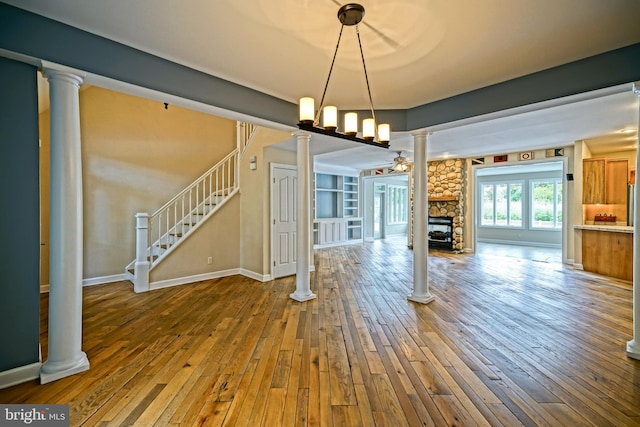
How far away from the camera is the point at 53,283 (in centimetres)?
228

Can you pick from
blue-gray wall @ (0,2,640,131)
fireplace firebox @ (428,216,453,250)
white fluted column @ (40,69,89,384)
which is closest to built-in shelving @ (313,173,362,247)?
fireplace firebox @ (428,216,453,250)

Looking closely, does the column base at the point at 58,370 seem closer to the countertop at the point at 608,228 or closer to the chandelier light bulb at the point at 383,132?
the chandelier light bulb at the point at 383,132

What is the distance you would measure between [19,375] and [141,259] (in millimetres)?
2518

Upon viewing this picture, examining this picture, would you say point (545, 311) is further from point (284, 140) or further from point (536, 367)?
point (284, 140)

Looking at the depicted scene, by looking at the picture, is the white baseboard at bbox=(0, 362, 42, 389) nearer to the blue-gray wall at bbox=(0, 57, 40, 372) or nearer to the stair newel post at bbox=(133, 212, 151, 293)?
the blue-gray wall at bbox=(0, 57, 40, 372)

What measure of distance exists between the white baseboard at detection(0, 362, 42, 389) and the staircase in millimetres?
2396

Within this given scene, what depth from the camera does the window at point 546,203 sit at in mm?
9344

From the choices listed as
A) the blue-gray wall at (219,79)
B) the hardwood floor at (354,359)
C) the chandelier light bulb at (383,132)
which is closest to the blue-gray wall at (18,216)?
the blue-gray wall at (219,79)

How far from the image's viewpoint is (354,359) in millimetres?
2564

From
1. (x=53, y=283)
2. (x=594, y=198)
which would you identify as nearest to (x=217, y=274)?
(x=53, y=283)

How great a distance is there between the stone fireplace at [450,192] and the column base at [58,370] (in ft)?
26.8

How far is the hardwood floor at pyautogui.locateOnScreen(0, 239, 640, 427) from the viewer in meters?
1.91

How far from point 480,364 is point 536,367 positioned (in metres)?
0.45

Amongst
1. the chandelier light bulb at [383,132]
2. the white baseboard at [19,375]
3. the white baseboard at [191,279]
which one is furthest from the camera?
the white baseboard at [191,279]
